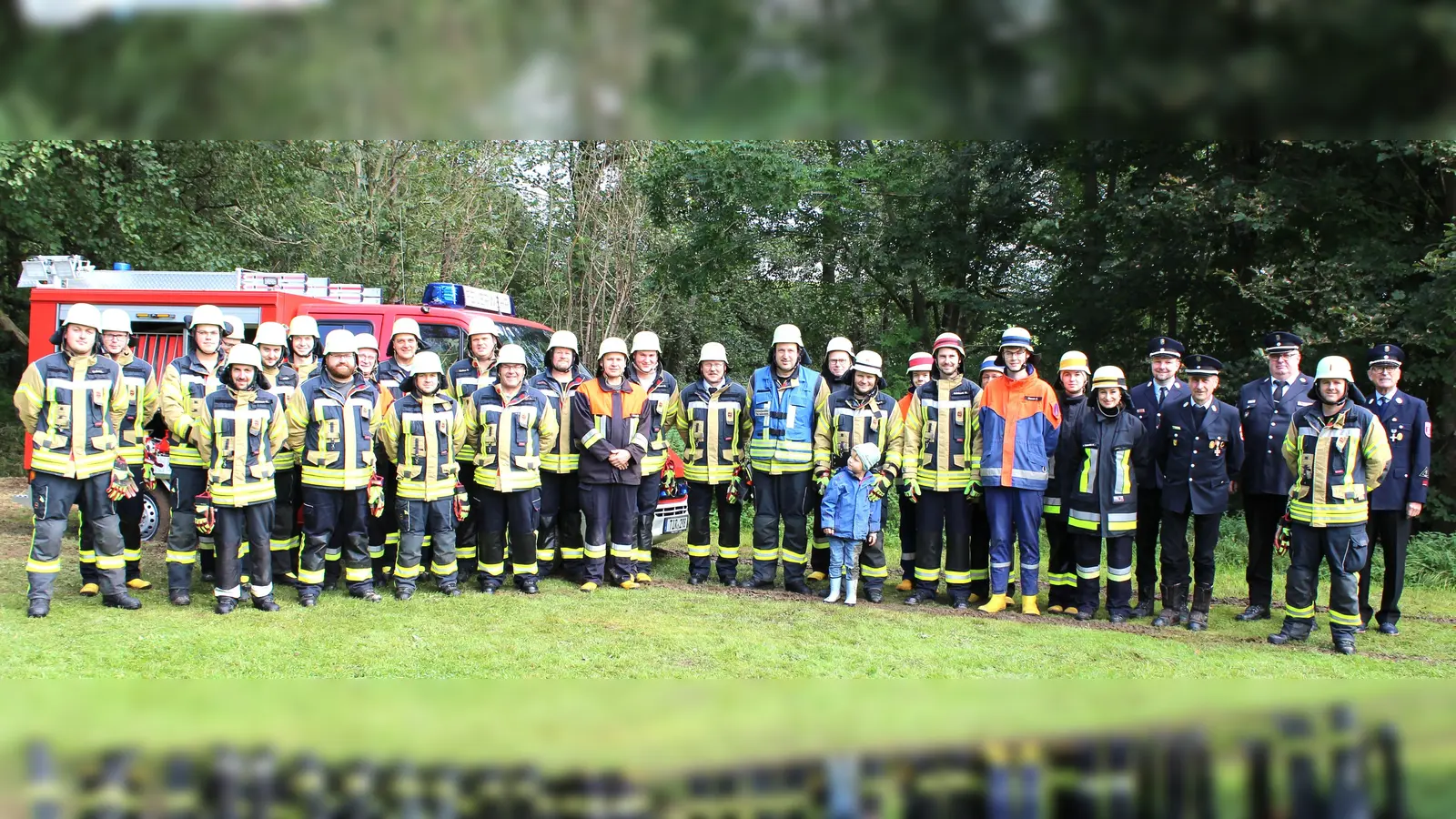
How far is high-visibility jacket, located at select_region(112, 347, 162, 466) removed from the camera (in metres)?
7.36

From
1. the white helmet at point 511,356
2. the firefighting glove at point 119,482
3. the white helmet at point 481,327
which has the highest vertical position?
the white helmet at point 481,327

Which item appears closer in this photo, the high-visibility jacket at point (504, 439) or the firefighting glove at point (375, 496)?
the firefighting glove at point (375, 496)

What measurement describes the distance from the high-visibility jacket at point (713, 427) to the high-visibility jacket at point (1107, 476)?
2751 mm

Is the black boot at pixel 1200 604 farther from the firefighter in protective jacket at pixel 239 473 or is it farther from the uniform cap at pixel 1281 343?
the firefighter in protective jacket at pixel 239 473

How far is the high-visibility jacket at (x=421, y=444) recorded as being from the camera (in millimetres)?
7777

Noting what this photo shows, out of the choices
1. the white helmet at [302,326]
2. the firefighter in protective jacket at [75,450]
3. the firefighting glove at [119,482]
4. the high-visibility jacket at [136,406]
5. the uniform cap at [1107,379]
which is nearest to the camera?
the firefighter in protective jacket at [75,450]

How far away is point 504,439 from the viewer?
806cm

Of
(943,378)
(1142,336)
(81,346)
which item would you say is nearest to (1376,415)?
(943,378)

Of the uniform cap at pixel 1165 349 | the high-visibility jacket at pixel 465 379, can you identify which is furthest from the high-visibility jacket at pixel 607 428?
the uniform cap at pixel 1165 349

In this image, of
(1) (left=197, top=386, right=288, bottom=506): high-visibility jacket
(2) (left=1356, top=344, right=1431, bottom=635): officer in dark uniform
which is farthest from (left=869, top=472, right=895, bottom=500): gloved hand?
(1) (left=197, top=386, right=288, bottom=506): high-visibility jacket

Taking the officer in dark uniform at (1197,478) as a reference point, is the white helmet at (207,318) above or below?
above

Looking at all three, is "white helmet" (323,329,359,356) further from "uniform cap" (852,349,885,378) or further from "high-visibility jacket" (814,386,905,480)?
"uniform cap" (852,349,885,378)

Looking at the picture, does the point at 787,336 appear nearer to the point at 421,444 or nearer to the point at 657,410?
the point at 657,410
